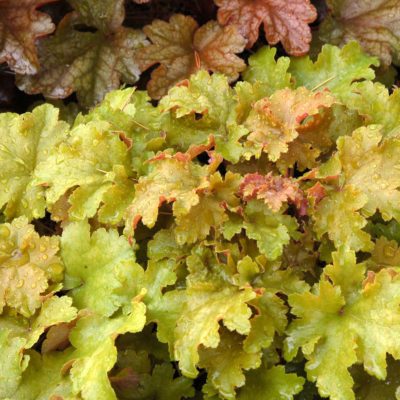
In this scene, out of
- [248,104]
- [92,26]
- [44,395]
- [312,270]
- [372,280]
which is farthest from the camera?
[92,26]

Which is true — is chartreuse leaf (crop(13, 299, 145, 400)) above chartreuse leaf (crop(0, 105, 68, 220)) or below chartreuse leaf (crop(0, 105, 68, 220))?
below

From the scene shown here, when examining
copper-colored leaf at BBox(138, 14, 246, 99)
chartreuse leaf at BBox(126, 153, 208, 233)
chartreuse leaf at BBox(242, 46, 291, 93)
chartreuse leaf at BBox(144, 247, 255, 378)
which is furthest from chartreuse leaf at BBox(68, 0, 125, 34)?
chartreuse leaf at BBox(144, 247, 255, 378)

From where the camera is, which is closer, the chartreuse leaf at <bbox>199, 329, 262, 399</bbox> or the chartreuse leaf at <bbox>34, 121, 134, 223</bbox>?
the chartreuse leaf at <bbox>199, 329, 262, 399</bbox>

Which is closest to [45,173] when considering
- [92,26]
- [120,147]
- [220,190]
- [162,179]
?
[120,147]

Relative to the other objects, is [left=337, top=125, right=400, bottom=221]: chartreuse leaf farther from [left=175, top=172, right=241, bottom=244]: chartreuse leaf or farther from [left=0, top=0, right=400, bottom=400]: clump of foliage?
[left=175, top=172, right=241, bottom=244]: chartreuse leaf

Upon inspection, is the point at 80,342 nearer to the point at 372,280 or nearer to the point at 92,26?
the point at 372,280

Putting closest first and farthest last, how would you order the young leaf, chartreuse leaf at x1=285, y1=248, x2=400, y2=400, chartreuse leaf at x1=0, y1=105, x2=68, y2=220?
chartreuse leaf at x1=285, y1=248, x2=400, y2=400
chartreuse leaf at x1=0, y1=105, x2=68, y2=220
the young leaf

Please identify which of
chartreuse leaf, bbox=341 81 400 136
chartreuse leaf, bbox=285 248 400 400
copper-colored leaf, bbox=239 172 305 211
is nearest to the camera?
chartreuse leaf, bbox=285 248 400 400

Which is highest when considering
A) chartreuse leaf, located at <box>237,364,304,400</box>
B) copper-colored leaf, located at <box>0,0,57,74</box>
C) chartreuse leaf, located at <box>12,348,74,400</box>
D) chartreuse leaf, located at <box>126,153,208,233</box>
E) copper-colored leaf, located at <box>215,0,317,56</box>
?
copper-colored leaf, located at <box>0,0,57,74</box>
